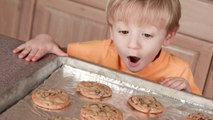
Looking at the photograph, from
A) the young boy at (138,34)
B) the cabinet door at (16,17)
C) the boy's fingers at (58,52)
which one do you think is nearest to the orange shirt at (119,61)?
the young boy at (138,34)

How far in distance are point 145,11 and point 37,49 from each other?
34cm

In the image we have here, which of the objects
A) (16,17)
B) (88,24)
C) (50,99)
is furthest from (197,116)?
(16,17)

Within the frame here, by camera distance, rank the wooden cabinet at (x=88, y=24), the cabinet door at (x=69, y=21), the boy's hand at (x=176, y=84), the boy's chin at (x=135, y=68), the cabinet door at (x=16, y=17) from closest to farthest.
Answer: the boy's hand at (x=176, y=84)
the boy's chin at (x=135, y=68)
the wooden cabinet at (x=88, y=24)
the cabinet door at (x=69, y=21)
the cabinet door at (x=16, y=17)

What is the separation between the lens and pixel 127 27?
49.1 inches

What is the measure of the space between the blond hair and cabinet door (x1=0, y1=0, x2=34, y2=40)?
1381mm

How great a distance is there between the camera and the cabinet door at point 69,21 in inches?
95.6

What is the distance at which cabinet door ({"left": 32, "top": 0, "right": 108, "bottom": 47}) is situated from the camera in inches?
95.6

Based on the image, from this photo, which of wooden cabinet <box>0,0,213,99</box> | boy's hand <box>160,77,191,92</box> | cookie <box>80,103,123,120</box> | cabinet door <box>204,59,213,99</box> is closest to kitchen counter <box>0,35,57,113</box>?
cookie <box>80,103,123,120</box>

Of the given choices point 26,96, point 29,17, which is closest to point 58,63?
point 26,96

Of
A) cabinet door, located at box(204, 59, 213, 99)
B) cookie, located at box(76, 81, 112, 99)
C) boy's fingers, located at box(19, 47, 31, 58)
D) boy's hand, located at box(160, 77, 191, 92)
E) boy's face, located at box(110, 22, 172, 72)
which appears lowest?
cabinet door, located at box(204, 59, 213, 99)

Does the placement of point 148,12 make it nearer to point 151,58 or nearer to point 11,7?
point 151,58

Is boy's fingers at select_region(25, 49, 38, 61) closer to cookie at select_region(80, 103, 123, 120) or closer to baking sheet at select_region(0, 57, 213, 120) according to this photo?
baking sheet at select_region(0, 57, 213, 120)

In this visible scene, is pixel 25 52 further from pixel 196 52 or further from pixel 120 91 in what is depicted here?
pixel 196 52

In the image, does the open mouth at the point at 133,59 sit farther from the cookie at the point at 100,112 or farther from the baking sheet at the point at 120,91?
the cookie at the point at 100,112
